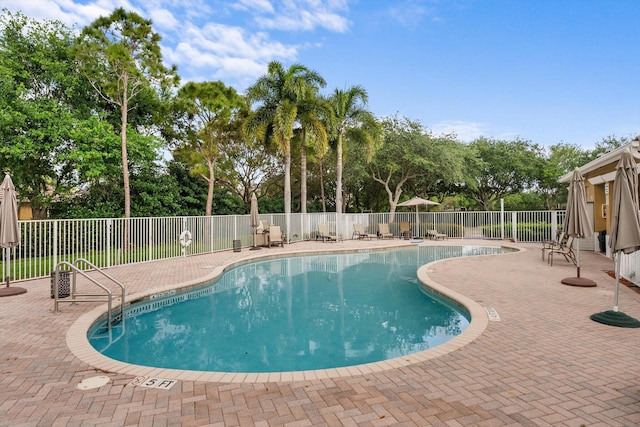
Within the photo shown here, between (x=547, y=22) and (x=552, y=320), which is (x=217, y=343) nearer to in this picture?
(x=552, y=320)

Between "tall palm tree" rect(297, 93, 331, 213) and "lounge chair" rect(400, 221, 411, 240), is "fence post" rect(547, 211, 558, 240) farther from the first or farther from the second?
"tall palm tree" rect(297, 93, 331, 213)

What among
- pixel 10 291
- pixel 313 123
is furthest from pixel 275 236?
pixel 10 291

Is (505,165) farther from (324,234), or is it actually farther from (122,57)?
(122,57)

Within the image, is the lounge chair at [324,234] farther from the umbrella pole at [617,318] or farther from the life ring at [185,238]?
the umbrella pole at [617,318]

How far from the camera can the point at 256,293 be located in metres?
8.33

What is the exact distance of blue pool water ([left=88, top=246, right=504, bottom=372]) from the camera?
468cm

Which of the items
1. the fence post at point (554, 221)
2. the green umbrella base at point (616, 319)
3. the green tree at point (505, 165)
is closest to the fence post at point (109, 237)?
the green umbrella base at point (616, 319)

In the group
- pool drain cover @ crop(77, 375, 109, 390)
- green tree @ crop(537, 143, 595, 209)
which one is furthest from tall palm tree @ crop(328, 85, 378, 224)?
pool drain cover @ crop(77, 375, 109, 390)

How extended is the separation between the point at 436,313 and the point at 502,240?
14.6m

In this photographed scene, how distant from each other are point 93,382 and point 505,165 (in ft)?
108

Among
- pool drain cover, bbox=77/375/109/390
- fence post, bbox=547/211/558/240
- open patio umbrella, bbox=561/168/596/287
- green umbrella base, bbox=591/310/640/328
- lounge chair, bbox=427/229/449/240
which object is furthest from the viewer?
lounge chair, bbox=427/229/449/240

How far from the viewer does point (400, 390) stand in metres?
3.08

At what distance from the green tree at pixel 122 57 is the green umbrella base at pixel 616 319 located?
16587mm

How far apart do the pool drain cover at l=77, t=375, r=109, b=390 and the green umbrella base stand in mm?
5976
